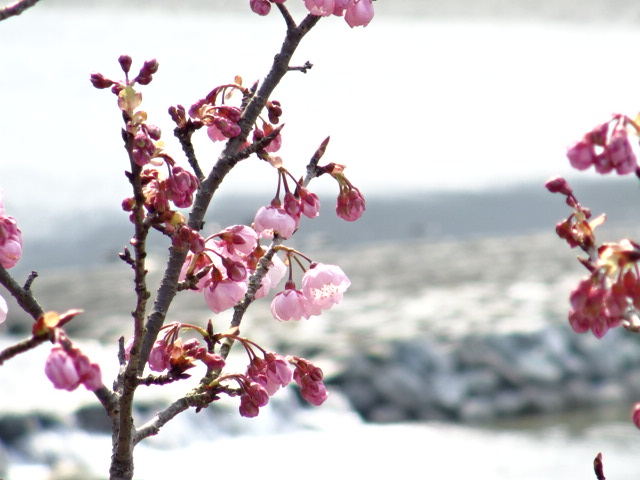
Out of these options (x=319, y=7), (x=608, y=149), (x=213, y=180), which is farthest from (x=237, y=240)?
(x=608, y=149)

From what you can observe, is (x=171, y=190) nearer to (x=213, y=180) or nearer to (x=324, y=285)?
(x=213, y=180)

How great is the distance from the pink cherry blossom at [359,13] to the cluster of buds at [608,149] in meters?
0.25

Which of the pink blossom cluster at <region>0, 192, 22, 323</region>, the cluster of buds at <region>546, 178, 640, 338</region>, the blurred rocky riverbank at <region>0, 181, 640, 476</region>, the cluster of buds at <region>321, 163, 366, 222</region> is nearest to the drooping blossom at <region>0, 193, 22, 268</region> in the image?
the pink blossom cluster at <region>0, 192, 22, 323</region>

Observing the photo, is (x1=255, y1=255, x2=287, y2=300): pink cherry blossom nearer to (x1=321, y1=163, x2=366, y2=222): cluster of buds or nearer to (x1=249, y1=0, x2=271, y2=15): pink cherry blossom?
(x1=321, y1=163, x2=366, y2=222): cluster of buds

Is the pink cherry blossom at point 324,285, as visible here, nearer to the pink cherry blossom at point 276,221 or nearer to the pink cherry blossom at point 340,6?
the pink cherry blossom at point 276,221

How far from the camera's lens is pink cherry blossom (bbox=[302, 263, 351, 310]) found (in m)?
0.74

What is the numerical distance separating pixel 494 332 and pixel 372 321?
1.55 feet

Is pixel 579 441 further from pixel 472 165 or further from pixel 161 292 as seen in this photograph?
pixel 472 165

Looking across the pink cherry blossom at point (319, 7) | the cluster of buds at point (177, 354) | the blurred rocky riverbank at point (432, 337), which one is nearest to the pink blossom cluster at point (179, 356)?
the cluster of buds at point (177, 354)

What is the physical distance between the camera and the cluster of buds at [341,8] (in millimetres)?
642

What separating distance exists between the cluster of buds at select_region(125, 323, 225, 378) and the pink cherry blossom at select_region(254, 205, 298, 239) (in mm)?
89

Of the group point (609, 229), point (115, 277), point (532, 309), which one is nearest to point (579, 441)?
A: point (532, 309)

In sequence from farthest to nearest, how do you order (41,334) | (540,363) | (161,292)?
(540,363)
(161,292)
(41,334)

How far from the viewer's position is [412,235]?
6.26 metres
